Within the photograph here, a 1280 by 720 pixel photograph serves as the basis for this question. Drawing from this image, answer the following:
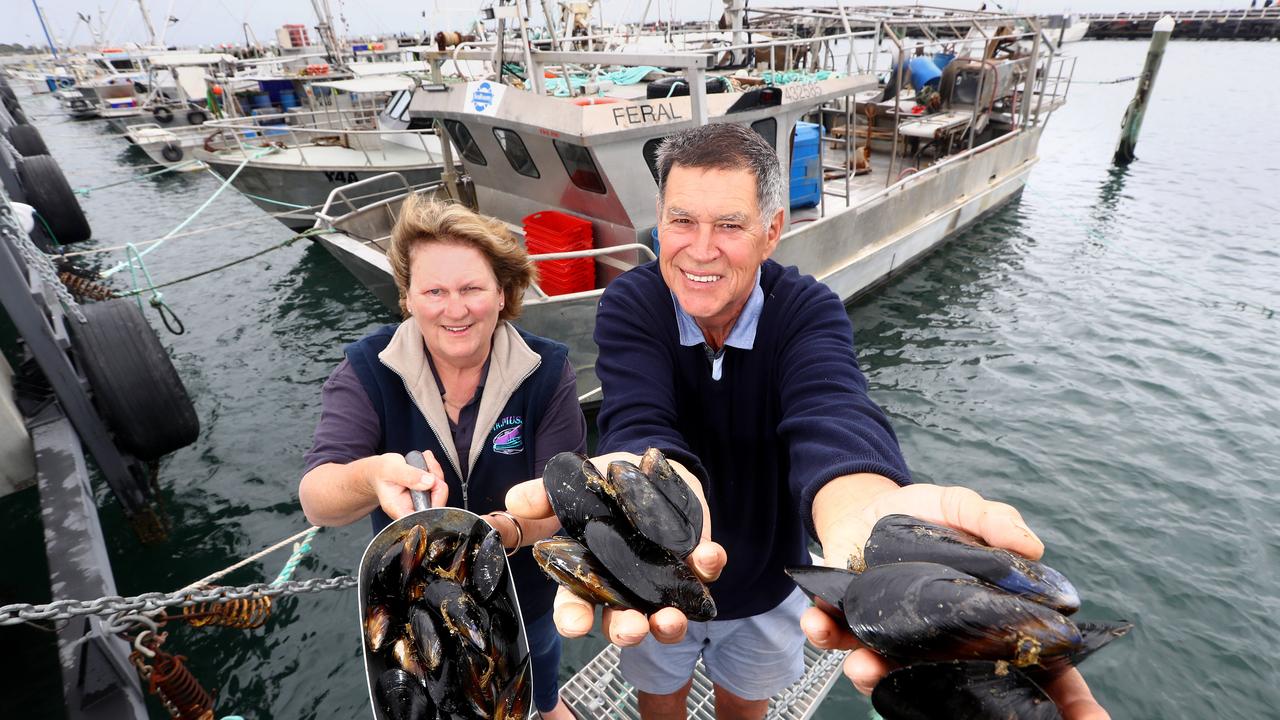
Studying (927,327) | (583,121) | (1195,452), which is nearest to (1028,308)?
(927,327)

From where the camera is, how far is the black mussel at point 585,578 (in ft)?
5.01

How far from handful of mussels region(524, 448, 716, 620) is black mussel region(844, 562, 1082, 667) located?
466 mm

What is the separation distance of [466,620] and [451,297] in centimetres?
123

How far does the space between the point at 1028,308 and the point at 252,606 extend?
534 inches

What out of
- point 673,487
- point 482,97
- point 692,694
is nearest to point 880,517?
point 673,487

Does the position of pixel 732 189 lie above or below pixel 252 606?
above

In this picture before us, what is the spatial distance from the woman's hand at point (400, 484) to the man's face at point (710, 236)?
3.52 feet

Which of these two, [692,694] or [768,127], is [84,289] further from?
[692,694]

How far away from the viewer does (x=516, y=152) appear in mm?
8930

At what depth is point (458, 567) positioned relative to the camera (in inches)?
73.2

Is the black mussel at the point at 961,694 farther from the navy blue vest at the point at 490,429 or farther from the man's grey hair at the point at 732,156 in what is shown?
the navy blue vest at the point at 490,429

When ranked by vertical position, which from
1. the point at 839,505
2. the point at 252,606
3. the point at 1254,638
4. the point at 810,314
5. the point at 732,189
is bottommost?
the point at 1254,638

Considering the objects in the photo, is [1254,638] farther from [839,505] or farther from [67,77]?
[67,77]

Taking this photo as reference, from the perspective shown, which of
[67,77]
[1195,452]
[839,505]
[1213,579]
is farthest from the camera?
[67,77]
